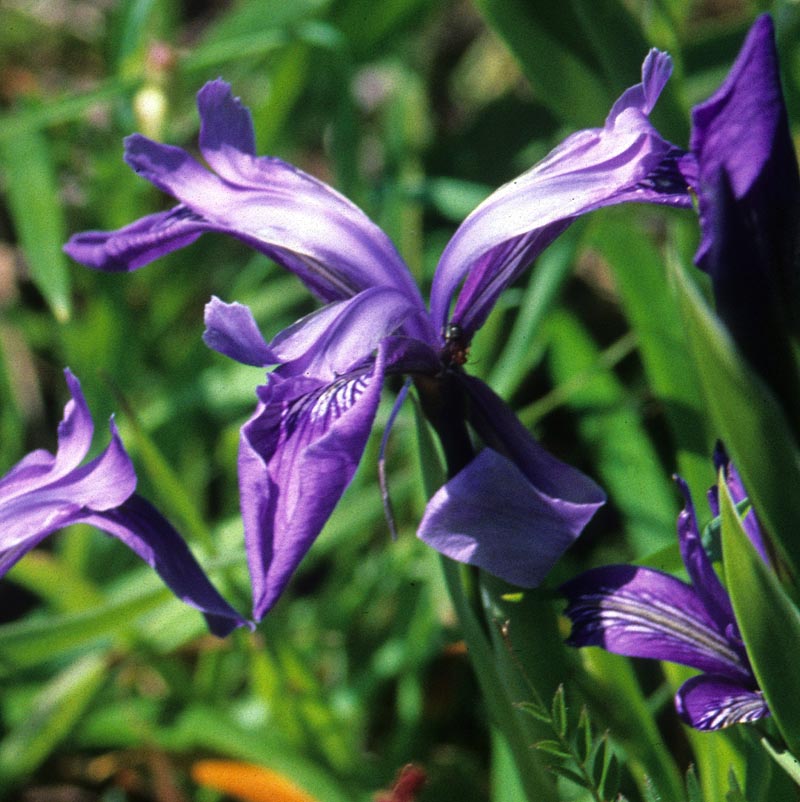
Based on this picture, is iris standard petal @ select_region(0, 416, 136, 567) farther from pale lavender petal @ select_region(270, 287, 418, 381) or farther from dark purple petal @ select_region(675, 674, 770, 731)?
dark purple petal @ select_region(675, 674, 770, 731)

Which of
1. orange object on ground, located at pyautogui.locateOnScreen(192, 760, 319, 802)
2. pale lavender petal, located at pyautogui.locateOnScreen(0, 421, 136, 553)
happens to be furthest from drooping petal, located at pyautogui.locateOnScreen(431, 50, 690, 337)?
orange object on ground, located at pyautogui.locateOnScreen(192, 760, 319, 802)

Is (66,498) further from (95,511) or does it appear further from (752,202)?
(752,202)

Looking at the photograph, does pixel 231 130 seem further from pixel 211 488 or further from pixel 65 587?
pixel 211 488

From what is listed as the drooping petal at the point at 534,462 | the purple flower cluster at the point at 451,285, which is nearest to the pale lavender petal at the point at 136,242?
the purple flower cluster at the point at 451,285

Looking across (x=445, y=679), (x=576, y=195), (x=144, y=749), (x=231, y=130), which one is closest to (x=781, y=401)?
(x=576, y=195)

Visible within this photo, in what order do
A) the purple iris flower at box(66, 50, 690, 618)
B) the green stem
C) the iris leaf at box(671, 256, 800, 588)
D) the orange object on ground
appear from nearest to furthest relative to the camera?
the iris leaf at box(671, 256, 800, 588) < the purple iris flower at box(66, 50, 690, 618) < the green stem < the orange object on ground

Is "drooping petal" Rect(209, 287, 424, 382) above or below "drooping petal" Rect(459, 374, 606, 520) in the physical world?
above
